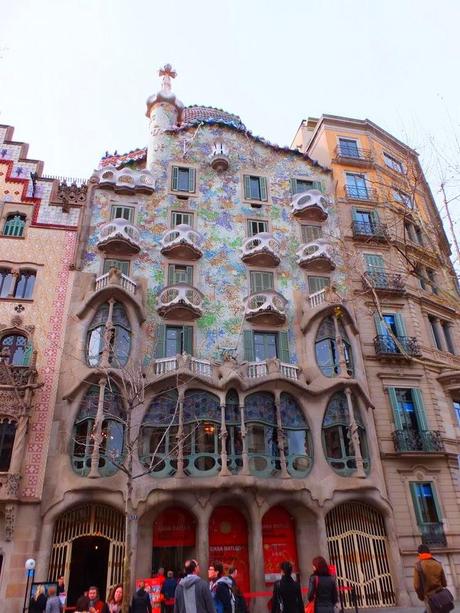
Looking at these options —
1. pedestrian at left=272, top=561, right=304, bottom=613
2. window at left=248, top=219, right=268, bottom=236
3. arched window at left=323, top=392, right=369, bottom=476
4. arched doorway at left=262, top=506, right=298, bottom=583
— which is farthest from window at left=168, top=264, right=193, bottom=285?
pedestrian at left=272, top=561, right=304, bottom=613

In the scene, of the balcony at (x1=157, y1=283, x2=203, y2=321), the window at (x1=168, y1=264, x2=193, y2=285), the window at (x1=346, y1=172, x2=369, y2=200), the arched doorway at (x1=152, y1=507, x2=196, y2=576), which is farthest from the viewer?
the window at (x1=346, y1=172, x2=369, y2=200)

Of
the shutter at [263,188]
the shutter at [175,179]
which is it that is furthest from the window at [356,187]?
the shutter at [175,179]

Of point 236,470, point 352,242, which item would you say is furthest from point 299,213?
point 236,470

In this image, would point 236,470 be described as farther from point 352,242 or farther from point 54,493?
point 352,242

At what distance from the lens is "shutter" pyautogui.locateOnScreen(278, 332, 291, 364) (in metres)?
21.5

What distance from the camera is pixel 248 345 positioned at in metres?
21.6

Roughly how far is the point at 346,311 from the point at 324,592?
15709 millimetres

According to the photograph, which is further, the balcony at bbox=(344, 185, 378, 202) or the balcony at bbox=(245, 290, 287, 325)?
the balcony at bbox=(344, 185, 378, 202)

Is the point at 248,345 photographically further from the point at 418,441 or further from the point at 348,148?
the point at 348,148

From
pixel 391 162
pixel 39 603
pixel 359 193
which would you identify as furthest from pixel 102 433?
pixel 391 162

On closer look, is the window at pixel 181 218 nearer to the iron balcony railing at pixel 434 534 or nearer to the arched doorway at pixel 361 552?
the arched doorway at pixel 361 552

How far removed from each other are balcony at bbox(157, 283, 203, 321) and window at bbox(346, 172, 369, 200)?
12.0 metres

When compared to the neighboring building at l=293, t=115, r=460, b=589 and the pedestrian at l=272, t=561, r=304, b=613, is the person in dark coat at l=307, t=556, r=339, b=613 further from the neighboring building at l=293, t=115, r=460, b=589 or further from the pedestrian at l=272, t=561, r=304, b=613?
the neighboring building at l=293, t=115, r=460, b=589

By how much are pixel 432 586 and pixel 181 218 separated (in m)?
20.6
